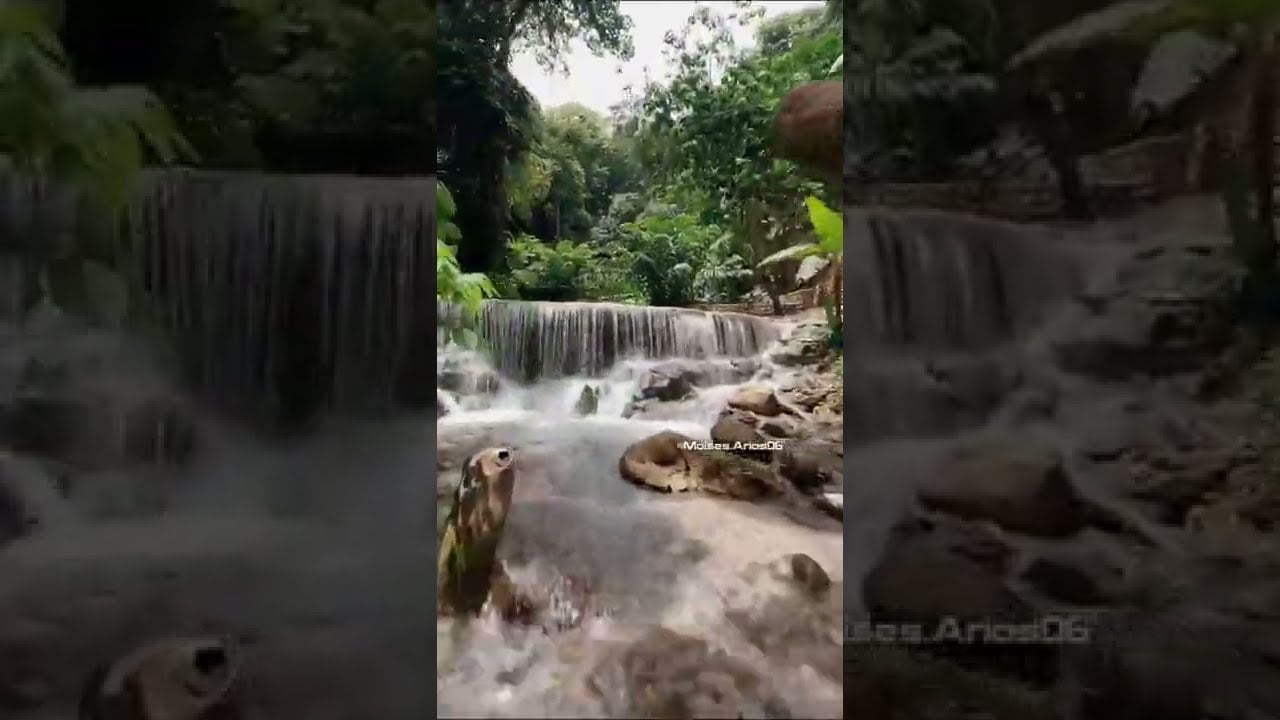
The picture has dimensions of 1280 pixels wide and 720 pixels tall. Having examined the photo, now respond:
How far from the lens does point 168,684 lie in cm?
165

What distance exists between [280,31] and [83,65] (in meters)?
0.39

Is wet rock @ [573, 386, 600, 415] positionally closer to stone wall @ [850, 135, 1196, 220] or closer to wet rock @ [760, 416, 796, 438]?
wet rock @ [760, 416, 796, 438]

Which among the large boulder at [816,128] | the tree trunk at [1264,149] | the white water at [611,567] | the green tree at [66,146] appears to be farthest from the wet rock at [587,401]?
the tree trunk at [1264,149]

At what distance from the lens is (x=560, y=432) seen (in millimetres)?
1740

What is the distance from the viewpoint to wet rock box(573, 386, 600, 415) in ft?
5.75

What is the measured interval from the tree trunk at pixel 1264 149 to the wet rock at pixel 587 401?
1.40 metres

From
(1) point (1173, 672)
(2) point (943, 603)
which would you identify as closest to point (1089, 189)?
(2) point (943, 603)

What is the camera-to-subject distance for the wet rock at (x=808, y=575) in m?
1.71

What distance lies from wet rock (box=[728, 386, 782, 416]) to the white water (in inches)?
0.8

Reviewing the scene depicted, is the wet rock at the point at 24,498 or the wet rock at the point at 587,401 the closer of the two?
→ the wet rock at the point at 24,498

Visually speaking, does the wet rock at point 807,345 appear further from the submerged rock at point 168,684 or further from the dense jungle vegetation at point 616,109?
the submerged rock at point 168,684

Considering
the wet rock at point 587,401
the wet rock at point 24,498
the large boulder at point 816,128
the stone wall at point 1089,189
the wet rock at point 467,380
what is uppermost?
the large boulder at point 816,128

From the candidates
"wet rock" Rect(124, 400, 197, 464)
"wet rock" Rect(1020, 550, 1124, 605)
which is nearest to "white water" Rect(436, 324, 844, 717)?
"wet rock" Rect(1020, 550, 1124, 605)

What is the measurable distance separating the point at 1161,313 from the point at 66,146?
226cm
